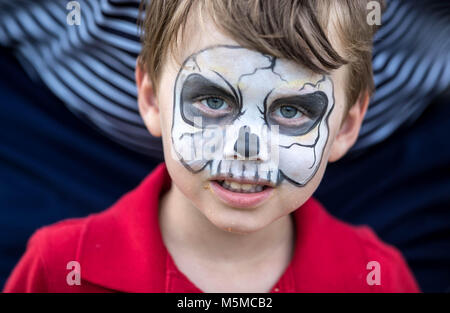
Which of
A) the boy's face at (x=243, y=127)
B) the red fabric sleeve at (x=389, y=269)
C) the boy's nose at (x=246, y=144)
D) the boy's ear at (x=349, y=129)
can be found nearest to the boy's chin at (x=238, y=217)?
the boy's face at (x=243, y=127)

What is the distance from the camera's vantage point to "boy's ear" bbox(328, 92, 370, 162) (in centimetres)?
137

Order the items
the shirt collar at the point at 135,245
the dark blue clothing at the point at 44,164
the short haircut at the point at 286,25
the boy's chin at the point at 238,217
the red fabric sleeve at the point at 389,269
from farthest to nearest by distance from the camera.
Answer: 1. the dark blue clothing at the point at 44,164
2. the red fabric sleeve at the point at 389,269
3. the shirt collar at the point at 135,245
4. the boy's chin at the point at 238,217
5. the short haircut at the point at 286,25

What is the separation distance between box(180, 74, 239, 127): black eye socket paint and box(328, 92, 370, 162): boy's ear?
30 centimetres

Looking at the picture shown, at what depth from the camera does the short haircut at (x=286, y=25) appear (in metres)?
1.12

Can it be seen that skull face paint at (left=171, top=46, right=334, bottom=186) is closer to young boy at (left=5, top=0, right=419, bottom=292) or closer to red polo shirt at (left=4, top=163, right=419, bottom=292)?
young boy at (left=5, top=0, right=419, bottom=292)

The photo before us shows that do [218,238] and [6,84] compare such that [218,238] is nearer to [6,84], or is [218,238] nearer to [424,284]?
[6,84]

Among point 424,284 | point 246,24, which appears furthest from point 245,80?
point 424,284

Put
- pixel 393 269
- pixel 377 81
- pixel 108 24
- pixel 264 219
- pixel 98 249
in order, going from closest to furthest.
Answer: pixel 264 219
pixel 98 249
pixel 393 269
pixel 108 24
pixel 377 81

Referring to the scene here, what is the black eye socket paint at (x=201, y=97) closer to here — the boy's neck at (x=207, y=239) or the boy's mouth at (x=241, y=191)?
the boy's mouth at (x=241, y=191)

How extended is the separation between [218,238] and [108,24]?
671mm

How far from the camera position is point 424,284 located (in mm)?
2008

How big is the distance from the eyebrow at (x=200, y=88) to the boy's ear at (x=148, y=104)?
0.17 meters

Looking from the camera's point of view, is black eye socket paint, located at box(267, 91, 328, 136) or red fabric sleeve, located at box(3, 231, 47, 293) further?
red fabric sleeve, located at box(3, 231, 47, 293)

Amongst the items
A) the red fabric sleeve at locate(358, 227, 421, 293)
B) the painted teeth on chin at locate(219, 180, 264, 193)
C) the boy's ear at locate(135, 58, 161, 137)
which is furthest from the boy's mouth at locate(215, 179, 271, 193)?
the red fabric sleeve at locate(358, 227, 421, 293)
